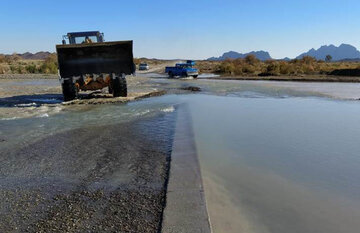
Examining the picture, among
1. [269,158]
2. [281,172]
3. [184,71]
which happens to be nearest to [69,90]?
[269,158]

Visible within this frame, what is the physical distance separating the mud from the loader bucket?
7.93 meters

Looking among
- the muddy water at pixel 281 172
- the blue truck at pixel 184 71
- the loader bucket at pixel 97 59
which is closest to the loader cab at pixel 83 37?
the loader bucket at pixel 97 59

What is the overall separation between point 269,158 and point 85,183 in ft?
12.5

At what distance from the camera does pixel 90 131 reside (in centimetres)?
984

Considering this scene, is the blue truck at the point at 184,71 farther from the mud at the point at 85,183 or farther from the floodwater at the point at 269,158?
the mud at the point at 85,183

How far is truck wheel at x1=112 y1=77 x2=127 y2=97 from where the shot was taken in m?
17.1

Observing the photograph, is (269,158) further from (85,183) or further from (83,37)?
(83,37)

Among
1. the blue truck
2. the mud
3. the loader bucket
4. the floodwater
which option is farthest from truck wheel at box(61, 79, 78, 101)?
the blue truck

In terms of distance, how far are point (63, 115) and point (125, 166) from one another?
7.09 meters

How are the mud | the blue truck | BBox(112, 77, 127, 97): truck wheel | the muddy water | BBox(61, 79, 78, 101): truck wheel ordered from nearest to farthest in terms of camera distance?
the mud < the muddy water < BBox(61, 79, 78, 101): truck wheel < BBox(112, 77, 127, 97): truck wheel < the blue truck

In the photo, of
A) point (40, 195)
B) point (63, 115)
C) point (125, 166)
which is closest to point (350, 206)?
point (125, 166)

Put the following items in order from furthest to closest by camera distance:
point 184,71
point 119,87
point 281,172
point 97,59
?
point 184,71 < point 119,87 < point 97,59 < point 281,172

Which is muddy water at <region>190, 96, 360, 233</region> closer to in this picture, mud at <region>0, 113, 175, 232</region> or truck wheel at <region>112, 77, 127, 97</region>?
mud at <region>0, 113, 175, 232</region>

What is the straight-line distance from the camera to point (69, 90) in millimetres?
16578
